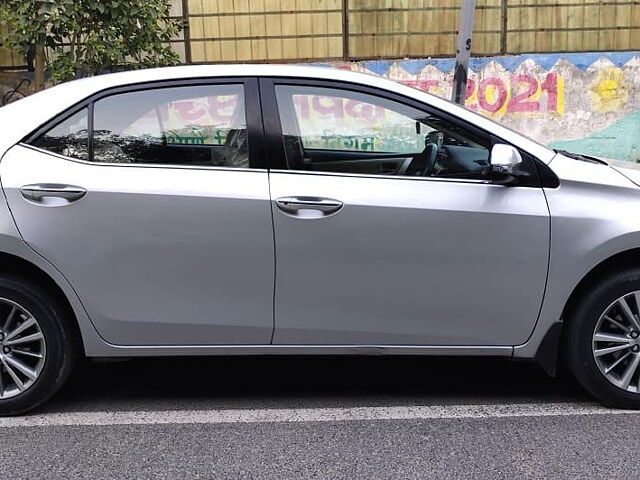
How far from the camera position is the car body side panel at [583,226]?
3.10m

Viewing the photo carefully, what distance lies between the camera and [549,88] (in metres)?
9.48

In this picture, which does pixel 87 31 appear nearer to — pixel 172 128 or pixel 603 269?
pixel 172 128

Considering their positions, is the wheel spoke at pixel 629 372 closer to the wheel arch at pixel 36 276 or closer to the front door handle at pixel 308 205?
the front door handle at pixel 308 205

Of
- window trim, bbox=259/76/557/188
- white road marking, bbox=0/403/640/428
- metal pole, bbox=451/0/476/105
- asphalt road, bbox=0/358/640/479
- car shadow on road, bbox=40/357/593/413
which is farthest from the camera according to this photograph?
metal pole, bbox=451/0/476/105

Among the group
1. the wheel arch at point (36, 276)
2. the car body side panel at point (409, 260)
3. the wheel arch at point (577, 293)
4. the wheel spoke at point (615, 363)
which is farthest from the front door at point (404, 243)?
A: the wheel arch at point (36, 276)

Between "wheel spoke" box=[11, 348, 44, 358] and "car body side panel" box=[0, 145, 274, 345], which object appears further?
"wheel spoke" box=[11, 348, 44, 358]

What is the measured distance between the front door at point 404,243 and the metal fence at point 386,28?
649cm

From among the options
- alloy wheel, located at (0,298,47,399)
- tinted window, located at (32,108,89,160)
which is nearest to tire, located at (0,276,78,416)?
alloy wheel, located at (0,298,47,399)

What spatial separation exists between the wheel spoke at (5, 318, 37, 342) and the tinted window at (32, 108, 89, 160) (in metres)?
0.84

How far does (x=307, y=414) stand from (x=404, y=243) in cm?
103

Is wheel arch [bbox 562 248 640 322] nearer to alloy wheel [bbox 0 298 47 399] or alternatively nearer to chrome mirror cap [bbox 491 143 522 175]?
chrome mirror cap [bbox 491 143 522 175]

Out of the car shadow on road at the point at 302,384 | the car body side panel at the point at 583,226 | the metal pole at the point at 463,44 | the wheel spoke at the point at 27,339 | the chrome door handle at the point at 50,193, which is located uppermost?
the metal pole at the point at 463,44

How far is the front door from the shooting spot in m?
3.10

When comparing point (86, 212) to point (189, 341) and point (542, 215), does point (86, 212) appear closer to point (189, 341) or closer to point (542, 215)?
point (189, 341)
